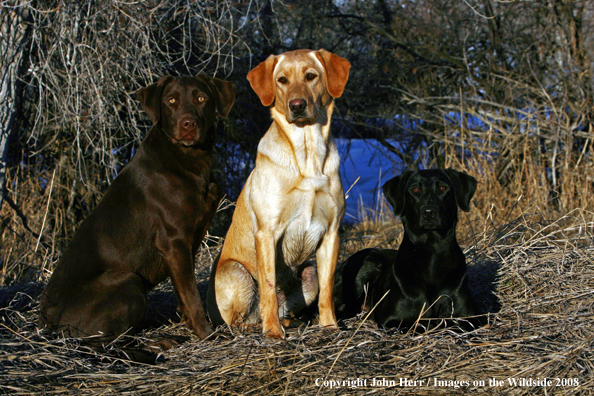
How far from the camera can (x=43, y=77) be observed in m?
6.06

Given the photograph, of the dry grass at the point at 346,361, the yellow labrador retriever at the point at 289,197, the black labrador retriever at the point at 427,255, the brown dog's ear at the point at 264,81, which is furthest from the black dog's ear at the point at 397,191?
the brown dog's ear at the point at 264,81

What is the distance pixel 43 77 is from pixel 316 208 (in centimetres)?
441

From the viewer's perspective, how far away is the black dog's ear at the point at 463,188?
334cm

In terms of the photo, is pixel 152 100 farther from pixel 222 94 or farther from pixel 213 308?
pixel 213 308

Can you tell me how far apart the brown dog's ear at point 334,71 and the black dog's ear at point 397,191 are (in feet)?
2.24

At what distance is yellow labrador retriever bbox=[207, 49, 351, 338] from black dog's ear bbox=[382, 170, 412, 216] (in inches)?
14.2

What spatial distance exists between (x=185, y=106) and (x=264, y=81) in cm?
57

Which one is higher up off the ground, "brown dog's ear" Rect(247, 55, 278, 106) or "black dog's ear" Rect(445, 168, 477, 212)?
"brown dog's ear" Rect(247, 55, 278, 106)

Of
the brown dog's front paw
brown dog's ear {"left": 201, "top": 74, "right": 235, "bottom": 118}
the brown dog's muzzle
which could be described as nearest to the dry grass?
the brown dog's front paw

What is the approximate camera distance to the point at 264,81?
3.37 meters

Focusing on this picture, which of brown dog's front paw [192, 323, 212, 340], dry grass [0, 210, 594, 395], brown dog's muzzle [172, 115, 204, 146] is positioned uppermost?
brown dog's muzzle [172, 115, 204, 146]

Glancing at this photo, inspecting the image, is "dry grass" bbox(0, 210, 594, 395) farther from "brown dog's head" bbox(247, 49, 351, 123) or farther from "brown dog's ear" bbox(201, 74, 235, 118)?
"brown dog's ear" bbox(201, 74, 235, 118)

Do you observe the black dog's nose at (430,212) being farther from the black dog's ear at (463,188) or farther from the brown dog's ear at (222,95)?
the brown dog's ear at (222,95)

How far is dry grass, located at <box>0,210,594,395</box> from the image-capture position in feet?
7.74
